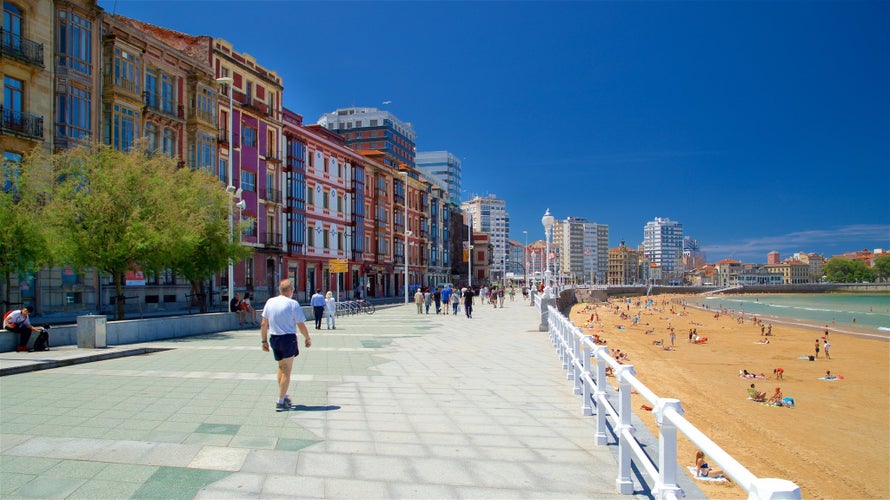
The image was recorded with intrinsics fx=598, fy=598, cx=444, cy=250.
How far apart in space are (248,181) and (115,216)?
22604 millimetres

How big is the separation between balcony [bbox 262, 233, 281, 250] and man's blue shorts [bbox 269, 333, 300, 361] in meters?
35.0

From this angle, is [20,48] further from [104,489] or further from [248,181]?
[104,489]

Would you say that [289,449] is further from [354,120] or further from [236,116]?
[354,120]

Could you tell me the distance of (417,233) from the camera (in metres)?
73.5

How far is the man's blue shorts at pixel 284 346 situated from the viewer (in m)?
7.77

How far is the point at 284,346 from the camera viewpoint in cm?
781

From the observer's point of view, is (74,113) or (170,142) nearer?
(74,113)

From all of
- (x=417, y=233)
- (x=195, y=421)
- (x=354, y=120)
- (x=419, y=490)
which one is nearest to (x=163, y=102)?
(x=195, y=421)

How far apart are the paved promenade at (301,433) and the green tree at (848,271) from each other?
21682cm

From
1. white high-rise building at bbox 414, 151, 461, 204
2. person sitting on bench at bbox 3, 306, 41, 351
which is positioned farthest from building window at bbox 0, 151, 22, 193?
white high-rise building at bbox 414, 151, 461, 204

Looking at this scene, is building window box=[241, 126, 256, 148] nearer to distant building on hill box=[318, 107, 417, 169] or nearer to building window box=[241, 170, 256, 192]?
building window box=[241, 170, 256, 192]

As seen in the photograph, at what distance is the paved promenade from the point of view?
4.94m

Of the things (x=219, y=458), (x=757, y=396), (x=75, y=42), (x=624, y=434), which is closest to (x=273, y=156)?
(x=75, y=42)

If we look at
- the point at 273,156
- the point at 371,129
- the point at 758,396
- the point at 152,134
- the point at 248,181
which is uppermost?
the point at 371,129
